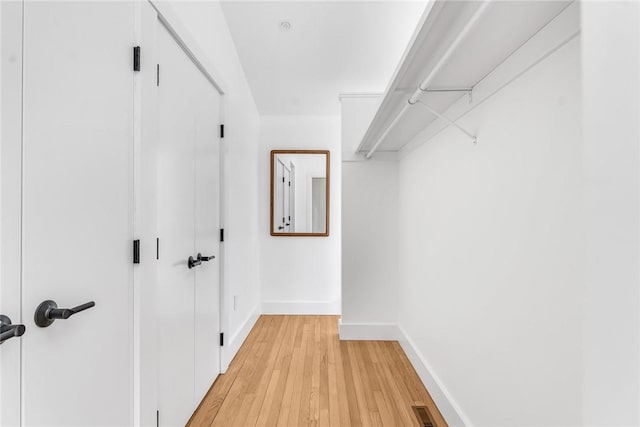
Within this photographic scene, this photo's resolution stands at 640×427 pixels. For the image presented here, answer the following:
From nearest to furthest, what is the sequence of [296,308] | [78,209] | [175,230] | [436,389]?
[78,209], [175,230], [436,389], [296,308]

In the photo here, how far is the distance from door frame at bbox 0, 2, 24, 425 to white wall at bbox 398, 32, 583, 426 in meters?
1.50

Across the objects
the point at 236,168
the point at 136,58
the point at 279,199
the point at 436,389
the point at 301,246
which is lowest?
the point at 436,389

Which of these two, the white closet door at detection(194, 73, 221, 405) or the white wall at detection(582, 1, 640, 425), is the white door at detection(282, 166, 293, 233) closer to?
the white closet door at detection(194, 73, 221, 405)

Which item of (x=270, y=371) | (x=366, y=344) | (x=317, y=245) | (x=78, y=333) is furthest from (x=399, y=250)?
(x=78, y=333)

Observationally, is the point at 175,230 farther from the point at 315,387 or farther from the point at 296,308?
the point at 296,308

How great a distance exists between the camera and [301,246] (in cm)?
383

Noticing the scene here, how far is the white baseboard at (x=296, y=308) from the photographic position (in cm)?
378

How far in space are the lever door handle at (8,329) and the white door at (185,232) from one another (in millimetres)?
696

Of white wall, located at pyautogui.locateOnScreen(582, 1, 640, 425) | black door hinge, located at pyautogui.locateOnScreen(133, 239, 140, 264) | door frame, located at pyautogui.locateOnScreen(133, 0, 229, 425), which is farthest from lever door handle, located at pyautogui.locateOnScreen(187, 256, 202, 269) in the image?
white wall, located at pyautogui.locateOnScreen(582, 1, 640, 425)

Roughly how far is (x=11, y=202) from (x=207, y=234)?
131 cm

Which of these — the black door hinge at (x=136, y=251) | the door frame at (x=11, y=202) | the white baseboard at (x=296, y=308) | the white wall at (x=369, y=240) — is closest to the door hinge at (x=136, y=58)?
the door frame at (x=11, y=202)

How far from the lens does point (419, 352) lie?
2.31 m

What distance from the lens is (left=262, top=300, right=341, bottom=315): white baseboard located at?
378cm

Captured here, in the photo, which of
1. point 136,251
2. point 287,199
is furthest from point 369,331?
point 136,251
